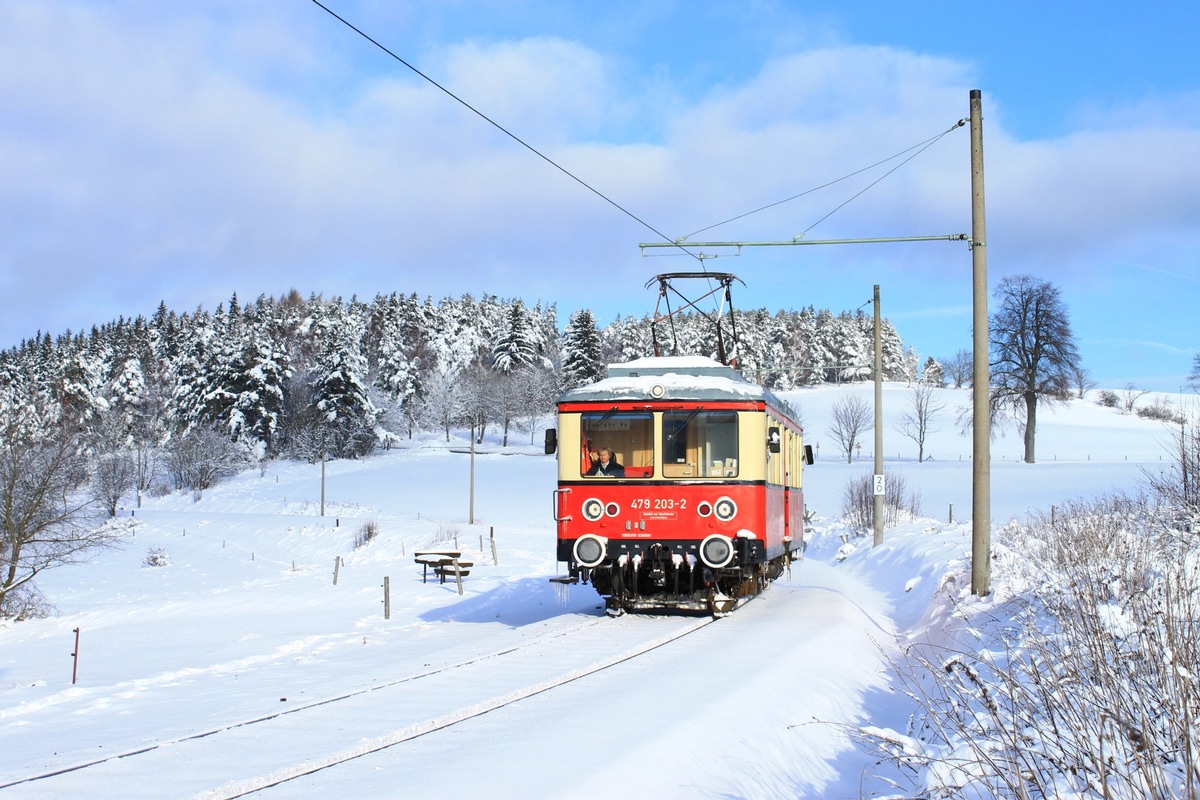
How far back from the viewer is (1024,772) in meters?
4.60

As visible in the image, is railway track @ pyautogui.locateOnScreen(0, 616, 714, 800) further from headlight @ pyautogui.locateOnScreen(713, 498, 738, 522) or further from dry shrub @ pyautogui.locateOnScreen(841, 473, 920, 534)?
dry shrub @ pyautogui.locateOnScreen(841, 473, 920, 534)

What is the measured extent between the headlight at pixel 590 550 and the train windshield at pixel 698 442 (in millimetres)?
1188

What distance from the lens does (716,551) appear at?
12.4m

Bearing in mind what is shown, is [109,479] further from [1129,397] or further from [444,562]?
[1129,397]

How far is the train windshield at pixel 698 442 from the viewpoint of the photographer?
12.8 meters

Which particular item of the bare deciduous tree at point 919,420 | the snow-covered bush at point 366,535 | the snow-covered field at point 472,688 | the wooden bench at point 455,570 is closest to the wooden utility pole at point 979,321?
the snow-covered field at point 472,688

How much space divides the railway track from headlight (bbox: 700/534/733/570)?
6.25 ft

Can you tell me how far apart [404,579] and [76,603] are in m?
15.5

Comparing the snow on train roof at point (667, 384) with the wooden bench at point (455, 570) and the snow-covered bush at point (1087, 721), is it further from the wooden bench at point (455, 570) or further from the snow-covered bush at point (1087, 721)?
the wooden bench at point (455, 570)

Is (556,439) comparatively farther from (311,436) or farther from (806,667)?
(311,436)

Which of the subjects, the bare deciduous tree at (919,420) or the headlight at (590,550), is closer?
the headlight at (590,550)

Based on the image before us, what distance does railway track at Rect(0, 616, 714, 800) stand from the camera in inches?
226

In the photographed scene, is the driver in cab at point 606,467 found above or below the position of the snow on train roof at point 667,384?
below

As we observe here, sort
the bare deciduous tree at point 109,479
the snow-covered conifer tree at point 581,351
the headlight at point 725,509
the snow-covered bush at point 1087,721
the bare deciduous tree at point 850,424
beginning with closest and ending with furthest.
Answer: the snow-covered bush at point 1087,721, the headlight at point 725,509, the bare deciduous tree at point 109,479, the bare deciduous tree at point 850,424, the snow-covered conifer tree at point 581,351
